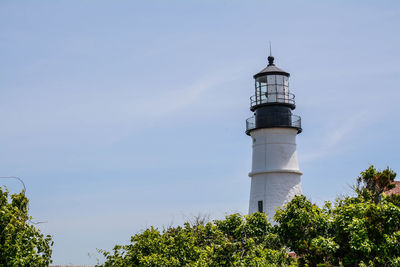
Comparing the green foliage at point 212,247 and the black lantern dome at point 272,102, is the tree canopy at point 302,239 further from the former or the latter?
the black lantern dome at point 272,102

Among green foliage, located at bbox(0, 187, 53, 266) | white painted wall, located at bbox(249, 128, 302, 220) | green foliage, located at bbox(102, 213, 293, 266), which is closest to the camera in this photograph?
green foliage, located at bbox(0, 187, 53, 266)

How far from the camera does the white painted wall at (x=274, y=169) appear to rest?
3297 cm

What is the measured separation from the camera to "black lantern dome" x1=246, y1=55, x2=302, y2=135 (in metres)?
33.9

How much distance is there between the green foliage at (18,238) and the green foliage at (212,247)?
4396 millimetres

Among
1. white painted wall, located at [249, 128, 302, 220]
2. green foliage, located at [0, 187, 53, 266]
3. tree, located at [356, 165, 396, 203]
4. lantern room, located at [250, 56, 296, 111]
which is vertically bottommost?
green foliage, located at [0, 187, 53, 266]

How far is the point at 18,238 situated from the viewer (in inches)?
605

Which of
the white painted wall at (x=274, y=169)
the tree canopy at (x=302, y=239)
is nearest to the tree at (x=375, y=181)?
the tree canopy at (x=302, y=239)

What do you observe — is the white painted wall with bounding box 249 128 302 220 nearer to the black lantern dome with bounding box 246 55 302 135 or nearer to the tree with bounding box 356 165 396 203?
the black lantern dome with bounding box 246 55 302 135

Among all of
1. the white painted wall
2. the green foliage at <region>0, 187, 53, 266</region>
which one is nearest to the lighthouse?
the white painted wall

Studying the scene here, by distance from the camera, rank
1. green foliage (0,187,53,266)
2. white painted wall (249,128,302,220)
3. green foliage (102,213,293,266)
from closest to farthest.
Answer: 1. green foliage (0,187,53,266)
2. green foliage (102,213,293,266)
3. white painted wall (249,128,302,220)

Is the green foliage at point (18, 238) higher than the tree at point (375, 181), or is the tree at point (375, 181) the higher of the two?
the tree at point (375, 181)

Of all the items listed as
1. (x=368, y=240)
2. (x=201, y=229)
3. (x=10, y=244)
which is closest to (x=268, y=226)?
(x=201, y=229)

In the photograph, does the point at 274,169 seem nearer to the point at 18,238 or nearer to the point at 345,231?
the point at 345,231

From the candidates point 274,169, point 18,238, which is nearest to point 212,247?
point 18,238
